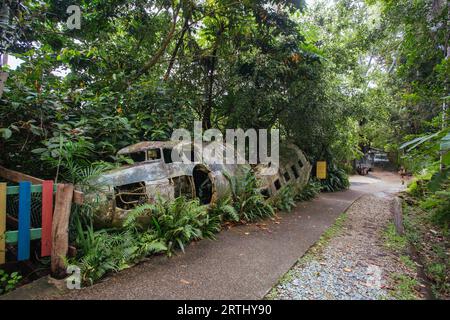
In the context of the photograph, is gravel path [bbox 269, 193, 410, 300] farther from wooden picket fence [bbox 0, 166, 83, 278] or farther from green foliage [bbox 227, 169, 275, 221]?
wooden picket fence [bbox 0, 166, 83, 278]

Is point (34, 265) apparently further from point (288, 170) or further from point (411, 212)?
point (411, 212)

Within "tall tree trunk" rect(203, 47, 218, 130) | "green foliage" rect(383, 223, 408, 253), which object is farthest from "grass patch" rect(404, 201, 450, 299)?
"tall tree trunk" rect(203, 47, 218, 130)

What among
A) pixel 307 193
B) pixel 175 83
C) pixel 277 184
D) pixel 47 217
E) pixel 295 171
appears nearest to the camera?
pixel 47 217

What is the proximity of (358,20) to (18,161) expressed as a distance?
1425 centimetres

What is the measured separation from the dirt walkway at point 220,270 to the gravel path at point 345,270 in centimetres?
20

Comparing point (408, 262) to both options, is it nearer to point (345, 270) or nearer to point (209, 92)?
point (345, 270)

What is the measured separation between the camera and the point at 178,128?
6195 millimetres

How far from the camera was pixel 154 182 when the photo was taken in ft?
13.5

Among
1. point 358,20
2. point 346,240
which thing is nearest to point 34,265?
point 346,240

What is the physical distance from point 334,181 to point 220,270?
9.94 metres

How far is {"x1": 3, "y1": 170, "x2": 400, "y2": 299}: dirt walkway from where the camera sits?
9.18ft

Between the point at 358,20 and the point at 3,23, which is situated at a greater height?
the point at 358,20

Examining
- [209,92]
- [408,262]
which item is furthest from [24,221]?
[209,92]

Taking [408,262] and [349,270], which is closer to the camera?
[349,270]
